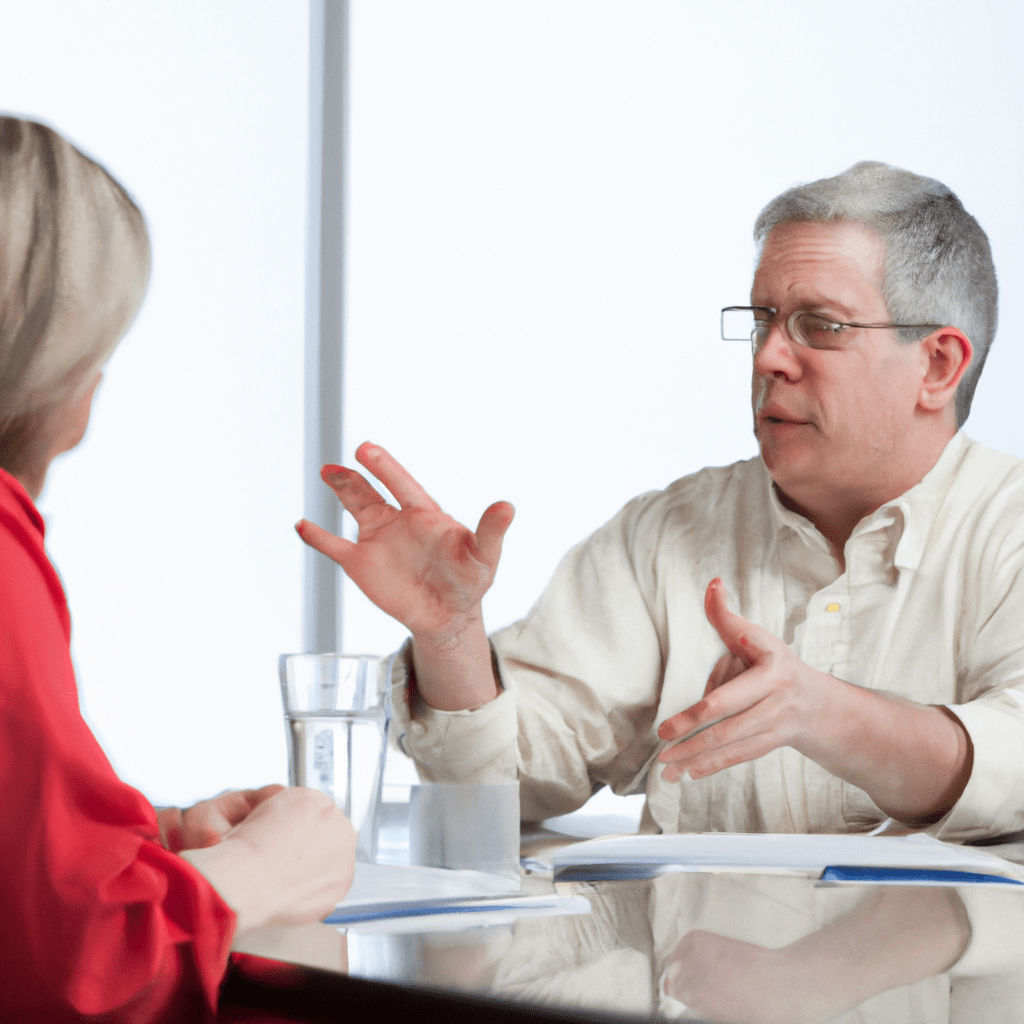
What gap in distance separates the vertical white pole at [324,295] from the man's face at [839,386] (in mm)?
1665

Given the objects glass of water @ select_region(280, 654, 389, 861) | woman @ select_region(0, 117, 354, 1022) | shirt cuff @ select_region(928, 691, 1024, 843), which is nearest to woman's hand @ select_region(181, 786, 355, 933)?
woman @ select_region(0, 117, 354, 1022)

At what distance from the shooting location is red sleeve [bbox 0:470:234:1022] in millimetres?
513

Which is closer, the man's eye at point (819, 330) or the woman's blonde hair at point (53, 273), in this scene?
the woman's blonde hair at point (53, 273)

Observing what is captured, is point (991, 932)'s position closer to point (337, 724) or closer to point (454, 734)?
point (337, 724)

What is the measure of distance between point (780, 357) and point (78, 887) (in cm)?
112

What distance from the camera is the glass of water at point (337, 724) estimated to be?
81 cm

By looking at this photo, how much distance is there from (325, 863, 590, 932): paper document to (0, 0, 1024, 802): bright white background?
198 centimetres

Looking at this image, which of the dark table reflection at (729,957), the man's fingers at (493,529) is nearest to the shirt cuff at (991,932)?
the dark table reflection at (729,957)

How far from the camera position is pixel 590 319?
2736 millimetres

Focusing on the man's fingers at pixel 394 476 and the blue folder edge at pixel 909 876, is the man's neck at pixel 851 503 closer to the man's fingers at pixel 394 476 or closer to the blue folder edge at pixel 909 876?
the man's fingers at pixel 394 476

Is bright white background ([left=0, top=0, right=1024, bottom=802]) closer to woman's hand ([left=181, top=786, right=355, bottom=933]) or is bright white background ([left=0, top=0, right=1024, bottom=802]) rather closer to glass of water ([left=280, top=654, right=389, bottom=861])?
glass of water ([left=280, top=654, right=389, bottom=861])

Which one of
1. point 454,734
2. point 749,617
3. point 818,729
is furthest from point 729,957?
point 749,617

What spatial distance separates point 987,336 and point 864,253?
0.20m

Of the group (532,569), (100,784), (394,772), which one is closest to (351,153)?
(532,569)
